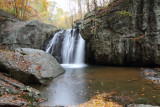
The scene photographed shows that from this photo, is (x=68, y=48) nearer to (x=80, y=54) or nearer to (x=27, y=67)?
(x=80, y=54)

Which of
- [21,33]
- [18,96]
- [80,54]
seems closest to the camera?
[18,96]

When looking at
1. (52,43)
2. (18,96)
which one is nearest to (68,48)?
(52,43)

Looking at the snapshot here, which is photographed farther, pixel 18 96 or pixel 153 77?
pixel 153 77

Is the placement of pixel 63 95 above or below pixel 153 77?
below

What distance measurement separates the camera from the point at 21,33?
1330 cm

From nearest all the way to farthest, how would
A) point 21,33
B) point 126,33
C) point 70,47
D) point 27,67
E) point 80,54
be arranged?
1. point 27,67
2. point 126,33
3. point 80,54
4. point 70,47
5. point 21,33

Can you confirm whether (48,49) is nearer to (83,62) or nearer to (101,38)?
(83,62)

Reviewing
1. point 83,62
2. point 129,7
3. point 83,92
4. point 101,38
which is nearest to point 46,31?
point 83,62

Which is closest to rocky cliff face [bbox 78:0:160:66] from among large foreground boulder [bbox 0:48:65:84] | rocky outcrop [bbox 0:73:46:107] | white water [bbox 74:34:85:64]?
white water [bbox 74:34:85:64]

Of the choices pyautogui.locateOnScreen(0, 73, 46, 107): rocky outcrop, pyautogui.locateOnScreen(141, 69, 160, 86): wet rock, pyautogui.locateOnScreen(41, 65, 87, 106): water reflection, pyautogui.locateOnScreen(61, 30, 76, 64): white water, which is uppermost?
pyautogui.locateOnScreen(61, 30, 76, 64): white water

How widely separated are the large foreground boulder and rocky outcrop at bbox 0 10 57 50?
6796 mm

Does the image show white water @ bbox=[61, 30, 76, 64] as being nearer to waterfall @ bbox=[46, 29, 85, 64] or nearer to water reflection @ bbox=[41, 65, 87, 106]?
waterfall @ bbox=[46, 29, 85, 64]

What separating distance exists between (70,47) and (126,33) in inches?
243

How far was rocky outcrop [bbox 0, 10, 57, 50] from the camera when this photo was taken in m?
12.9
